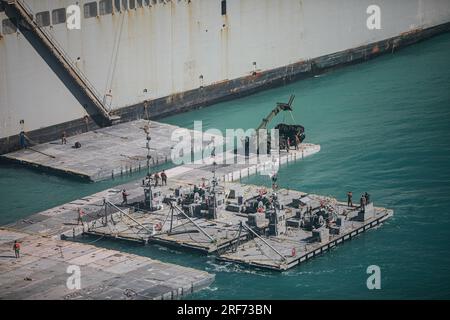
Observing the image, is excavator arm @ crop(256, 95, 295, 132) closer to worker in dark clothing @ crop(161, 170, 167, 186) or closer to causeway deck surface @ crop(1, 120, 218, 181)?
causeway deck surface @ crop(1, 120, 218, 181)

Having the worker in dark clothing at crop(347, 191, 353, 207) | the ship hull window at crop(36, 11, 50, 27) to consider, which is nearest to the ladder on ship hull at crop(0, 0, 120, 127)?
the ship hull window at crop(36, 11, 50, 27)

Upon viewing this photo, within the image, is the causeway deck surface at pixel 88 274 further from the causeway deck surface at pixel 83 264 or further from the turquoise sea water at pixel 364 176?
the turquoise sea water at pixel 364 176

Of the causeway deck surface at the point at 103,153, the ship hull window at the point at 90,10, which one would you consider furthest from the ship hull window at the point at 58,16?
the causeway deck surface at the point at 103,153

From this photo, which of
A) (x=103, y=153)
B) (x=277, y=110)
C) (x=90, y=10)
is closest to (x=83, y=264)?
(x=103, y=153)

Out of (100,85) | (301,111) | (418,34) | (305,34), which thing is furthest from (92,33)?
(418,34)

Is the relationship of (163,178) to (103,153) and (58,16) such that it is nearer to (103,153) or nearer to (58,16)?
(103,153)
